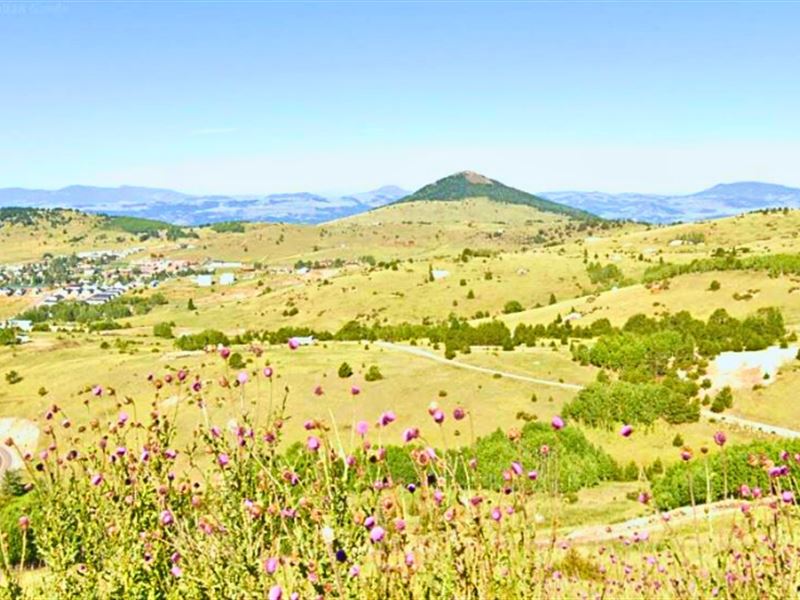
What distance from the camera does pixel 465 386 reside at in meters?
52.6

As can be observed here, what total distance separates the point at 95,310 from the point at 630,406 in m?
149

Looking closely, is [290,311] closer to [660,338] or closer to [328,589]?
[660,338]

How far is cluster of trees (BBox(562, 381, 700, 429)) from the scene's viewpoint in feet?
144

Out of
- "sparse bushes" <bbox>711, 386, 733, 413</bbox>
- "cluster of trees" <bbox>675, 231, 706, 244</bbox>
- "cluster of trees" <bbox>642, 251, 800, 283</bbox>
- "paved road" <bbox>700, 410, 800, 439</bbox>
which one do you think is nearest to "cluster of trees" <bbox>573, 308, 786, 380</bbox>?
"sparse bushes" <bbox>711, 386, 733, 413</bbox>

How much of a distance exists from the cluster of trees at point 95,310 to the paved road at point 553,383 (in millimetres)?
107010

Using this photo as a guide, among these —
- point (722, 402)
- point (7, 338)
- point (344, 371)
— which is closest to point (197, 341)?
point (344, 371)

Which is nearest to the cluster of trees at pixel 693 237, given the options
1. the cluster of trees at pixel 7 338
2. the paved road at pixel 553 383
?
the paved road at pixel 553 383

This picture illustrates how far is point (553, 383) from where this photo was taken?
53.1 meters

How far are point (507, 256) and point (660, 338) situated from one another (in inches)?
3231

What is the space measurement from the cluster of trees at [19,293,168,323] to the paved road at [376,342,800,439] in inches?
4213

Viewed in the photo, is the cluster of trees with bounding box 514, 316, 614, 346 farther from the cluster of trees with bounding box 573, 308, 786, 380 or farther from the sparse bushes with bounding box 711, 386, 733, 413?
the sparse bushes with bounding box 711, 386, 733, 413

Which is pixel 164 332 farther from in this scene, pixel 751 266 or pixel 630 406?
pixel 751 266

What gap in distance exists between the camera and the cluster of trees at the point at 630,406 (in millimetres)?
43875

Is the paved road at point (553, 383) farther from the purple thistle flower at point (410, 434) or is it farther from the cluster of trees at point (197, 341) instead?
the purple thistle flower at point (410, 434)
